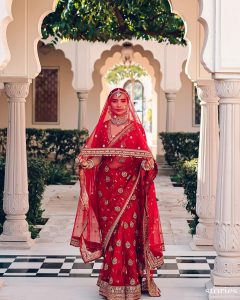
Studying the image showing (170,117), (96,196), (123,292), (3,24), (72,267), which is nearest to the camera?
(3,24)

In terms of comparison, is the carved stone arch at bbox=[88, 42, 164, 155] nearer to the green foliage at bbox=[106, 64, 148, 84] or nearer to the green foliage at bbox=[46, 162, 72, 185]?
the green foliage at bbox=[46, 162, 72, 185]

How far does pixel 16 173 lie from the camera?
757 cm

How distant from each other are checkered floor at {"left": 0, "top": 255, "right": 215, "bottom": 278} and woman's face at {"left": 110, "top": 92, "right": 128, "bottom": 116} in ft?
5.60

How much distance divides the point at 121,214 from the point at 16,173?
238 cm

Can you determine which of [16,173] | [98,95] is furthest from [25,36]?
[98,95]

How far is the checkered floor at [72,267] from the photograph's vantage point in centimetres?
646

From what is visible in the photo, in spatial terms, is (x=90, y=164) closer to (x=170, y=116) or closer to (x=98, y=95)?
(x=170, y=116)

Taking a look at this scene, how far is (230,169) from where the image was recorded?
18.1ft

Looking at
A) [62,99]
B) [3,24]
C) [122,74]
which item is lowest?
[62,99]

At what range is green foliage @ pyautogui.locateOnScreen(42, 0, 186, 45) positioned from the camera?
31.2 ft

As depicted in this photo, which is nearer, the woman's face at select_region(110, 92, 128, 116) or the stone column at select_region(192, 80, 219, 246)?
the woman's face at select_region(110, 92, 128, 116)

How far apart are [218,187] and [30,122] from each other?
14.0 metres

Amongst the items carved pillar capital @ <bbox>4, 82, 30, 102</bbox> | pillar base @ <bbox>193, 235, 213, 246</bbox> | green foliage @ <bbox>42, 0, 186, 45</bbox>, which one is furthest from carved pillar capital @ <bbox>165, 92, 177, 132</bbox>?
carved pillar capital @ <bbox>4, 82, 30, 102</bbox>

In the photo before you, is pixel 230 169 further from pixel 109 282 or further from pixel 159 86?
pixel 159 86
